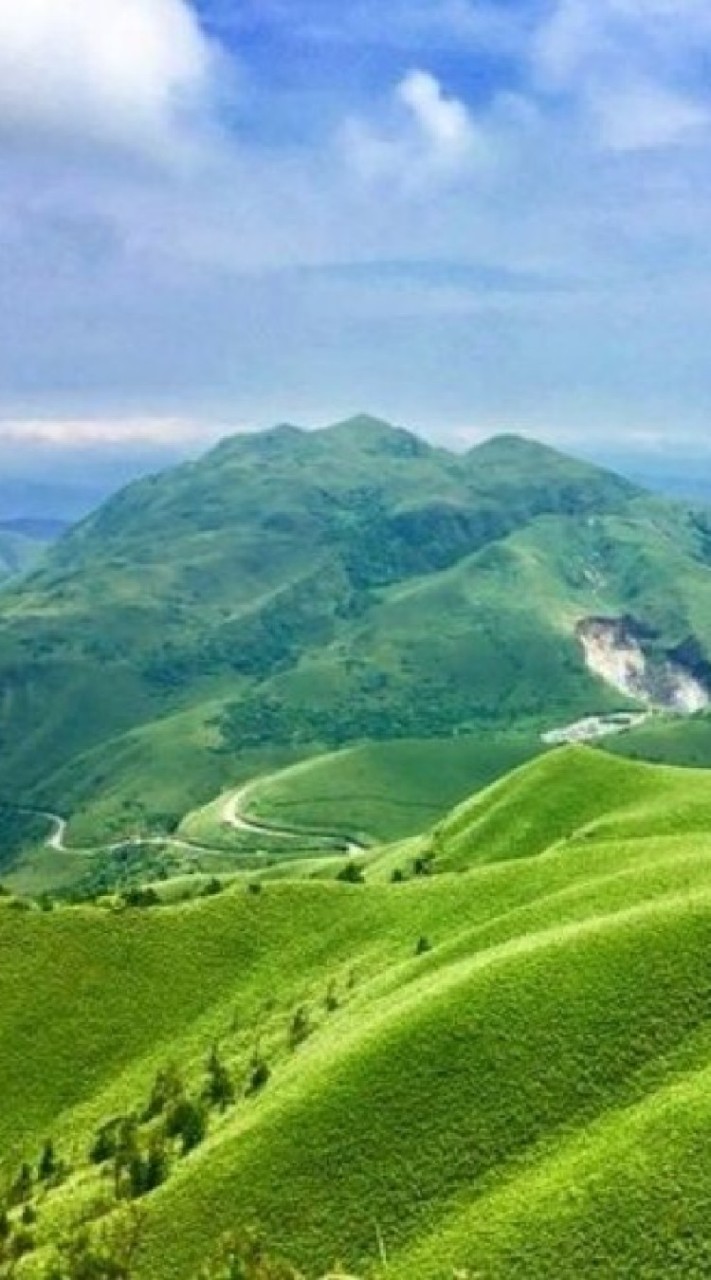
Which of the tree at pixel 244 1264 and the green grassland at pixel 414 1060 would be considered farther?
the green grassland at pixel 414 1060

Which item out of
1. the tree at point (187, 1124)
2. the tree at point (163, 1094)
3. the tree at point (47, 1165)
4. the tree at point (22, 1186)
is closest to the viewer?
the tree at point (187, 1124)

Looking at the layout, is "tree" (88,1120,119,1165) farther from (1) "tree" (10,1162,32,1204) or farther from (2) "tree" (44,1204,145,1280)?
(2) "tree" (44,1204,145,1280)

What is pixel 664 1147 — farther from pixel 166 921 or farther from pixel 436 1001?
pixel 166 921

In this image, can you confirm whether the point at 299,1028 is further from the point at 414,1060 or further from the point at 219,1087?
the point at 414,1060

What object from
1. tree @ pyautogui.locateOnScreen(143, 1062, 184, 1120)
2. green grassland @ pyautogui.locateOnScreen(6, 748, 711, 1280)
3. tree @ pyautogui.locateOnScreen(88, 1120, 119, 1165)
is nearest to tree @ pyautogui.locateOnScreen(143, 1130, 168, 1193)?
green grassland @ pyautogui.locateOnScreen(6, 748, 711, 1280)

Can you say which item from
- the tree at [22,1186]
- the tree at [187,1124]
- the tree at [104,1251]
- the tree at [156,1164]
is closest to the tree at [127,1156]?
the tree at [156,1164]

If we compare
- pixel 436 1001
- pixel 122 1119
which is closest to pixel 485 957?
pixel 436 1001

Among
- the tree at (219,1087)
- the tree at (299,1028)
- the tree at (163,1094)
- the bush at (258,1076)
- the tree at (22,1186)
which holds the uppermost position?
the tree at (299,1028)

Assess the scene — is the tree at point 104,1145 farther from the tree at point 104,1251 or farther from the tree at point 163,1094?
the tree at point 104,1251

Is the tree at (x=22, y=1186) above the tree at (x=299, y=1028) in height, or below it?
below
